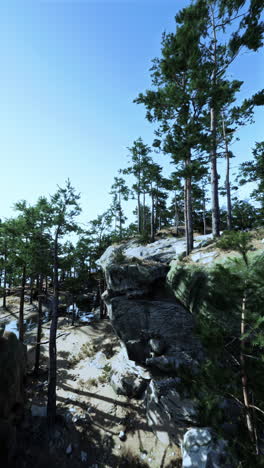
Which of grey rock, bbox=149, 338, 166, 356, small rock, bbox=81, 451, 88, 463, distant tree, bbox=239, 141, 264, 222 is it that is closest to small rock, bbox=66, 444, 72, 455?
small rock, bbox=81, 451, 88, 463

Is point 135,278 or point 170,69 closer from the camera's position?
point 170,69

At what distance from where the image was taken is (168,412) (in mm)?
7891

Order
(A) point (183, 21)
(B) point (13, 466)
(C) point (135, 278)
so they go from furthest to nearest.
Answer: (C) point (135, 278)
(A) point (183, 21)
(B) point (13, 466)

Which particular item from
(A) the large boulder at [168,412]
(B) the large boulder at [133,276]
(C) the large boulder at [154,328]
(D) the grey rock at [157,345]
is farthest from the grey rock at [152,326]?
(A) the large boulder at [168,412]

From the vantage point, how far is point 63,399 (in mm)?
11008

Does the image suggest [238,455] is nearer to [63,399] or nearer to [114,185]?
[63,399]

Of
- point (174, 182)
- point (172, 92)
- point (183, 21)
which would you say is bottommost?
point (174, 182)

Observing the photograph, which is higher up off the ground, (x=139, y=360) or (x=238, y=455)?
(x=238, y=455)

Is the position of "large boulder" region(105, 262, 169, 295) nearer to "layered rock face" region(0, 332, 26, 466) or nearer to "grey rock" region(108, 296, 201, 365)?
"grey rock" region(108, 296, 201, 365)

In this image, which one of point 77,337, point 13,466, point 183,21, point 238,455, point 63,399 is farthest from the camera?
point 77,337

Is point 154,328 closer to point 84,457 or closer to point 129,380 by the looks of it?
point 129,380

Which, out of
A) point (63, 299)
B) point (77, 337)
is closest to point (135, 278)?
point (77, 337)

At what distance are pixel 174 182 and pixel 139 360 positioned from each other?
10.4m

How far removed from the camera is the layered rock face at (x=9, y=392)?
7227mm
